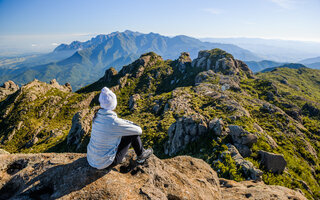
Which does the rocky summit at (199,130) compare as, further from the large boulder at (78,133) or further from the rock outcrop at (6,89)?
the rock outcrop at (6,89)

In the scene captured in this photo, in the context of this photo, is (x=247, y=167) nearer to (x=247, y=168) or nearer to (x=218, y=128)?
(x=247, y=168)

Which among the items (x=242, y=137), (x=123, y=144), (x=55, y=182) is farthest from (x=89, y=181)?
(x=242, y=137)

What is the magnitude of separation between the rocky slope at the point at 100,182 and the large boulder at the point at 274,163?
6.23 meters

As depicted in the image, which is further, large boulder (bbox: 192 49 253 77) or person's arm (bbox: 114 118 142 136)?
large boulder (bbox: 192 49 253 77)

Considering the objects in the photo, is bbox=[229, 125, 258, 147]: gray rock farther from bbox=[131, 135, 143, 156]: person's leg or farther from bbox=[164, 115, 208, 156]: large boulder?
bbox=[131, 135, 143, 156]: person's leg

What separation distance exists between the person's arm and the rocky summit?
7.39 ft

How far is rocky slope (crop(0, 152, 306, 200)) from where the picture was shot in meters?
6.01

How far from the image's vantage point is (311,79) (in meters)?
121

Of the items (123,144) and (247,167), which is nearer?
(123,144)

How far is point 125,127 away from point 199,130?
17.3 metres

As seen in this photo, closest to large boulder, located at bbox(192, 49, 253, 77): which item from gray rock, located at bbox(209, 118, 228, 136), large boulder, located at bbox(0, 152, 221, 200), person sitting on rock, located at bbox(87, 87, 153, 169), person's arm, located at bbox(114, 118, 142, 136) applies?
gray rock, located at bbox(209, 118, 228, 136)

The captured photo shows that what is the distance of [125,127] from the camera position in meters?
6.38

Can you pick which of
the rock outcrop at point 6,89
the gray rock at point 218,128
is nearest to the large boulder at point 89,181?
the gray rock at point 218,128

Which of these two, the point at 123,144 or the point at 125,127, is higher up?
the point at 125,127
